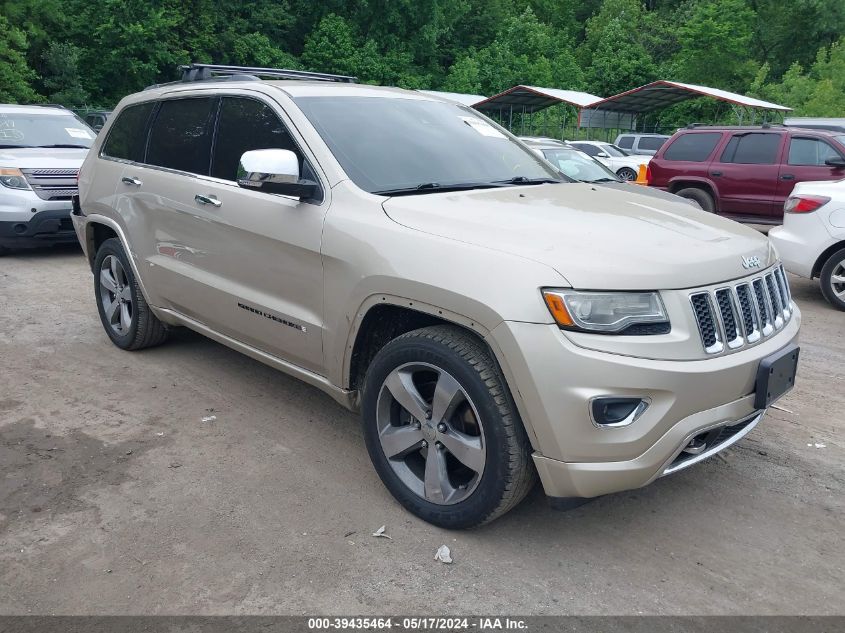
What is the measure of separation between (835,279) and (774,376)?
16.1 feet

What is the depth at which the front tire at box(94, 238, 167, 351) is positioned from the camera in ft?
17.4

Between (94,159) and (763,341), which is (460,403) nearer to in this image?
(763,341)

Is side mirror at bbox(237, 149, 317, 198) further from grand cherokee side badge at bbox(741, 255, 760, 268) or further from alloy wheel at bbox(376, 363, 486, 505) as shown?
grand cherokee side badge at bbox(741, 255, 760, 268)

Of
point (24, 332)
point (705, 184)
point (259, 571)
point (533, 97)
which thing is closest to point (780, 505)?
point (259, 571)

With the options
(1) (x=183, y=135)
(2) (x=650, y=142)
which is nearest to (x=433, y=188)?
(1) (x=183, y=135)

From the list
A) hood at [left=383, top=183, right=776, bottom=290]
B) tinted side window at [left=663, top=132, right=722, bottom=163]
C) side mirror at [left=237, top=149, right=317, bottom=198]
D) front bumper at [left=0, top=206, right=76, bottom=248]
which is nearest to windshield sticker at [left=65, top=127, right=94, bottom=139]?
front bumper at [left=0, top=206, right=76, bottom=248]

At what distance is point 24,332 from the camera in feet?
20.1

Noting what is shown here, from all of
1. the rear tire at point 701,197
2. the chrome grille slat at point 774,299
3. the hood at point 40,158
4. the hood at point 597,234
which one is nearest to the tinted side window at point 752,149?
the rear tire at point 701,197

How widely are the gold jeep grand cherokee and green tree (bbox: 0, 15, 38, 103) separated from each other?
27.2 metres

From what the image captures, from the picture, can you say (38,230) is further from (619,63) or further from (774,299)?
(619,63)

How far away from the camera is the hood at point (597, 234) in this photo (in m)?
2.82

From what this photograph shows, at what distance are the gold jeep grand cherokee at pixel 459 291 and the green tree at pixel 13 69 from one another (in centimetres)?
2719

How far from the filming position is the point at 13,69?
27.9 m

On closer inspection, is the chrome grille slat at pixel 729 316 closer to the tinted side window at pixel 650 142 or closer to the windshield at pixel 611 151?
the windshield at pixel 611 151
